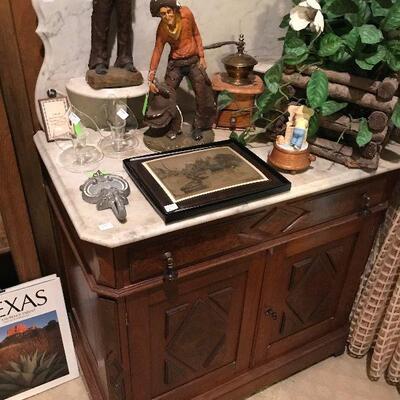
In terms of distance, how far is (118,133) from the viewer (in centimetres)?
133

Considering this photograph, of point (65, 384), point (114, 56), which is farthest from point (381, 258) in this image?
point (65, 384)

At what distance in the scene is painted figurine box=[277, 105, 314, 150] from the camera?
1.22 metres

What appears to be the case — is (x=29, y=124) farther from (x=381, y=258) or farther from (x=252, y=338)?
(x=381, y=258)

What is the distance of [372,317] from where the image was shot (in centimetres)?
169

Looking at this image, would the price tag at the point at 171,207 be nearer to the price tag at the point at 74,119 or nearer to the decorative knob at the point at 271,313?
the price tag at the point at 74,119

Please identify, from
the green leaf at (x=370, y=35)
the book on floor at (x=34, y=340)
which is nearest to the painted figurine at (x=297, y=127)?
the green leaf at (x=370, y=35)

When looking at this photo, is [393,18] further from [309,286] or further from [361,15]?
[309,286]

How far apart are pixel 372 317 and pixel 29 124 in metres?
1.38

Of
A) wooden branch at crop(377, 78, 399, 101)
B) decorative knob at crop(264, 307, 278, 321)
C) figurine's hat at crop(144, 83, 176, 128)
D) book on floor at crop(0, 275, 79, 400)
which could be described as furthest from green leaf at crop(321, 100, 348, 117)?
book on floor at crop(0, 275, 79, 400)

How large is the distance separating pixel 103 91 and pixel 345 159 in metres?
0.72

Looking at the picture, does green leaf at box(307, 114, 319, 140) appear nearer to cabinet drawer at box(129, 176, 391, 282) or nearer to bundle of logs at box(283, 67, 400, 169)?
bundle of logs at box(283, 67, 400, 169)

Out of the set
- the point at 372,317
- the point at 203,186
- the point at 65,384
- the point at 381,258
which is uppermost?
the point at 203,186

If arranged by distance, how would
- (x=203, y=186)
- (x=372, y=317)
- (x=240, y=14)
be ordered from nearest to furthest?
(x=203, y=186)
(x=240, y=14)
(x=372, y=317)

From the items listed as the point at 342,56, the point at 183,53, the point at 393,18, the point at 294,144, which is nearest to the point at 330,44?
the point at 342,56
